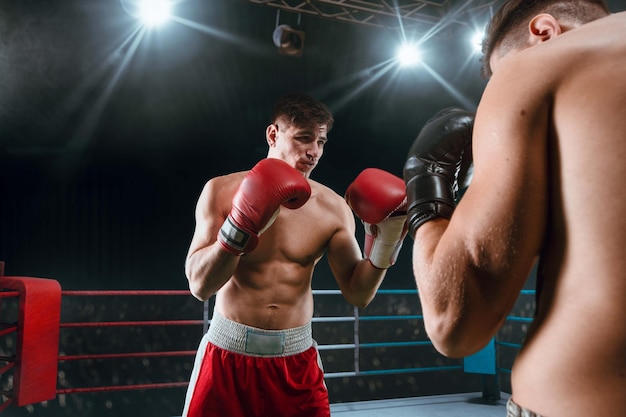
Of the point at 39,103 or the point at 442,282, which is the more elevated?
the point at 39,103

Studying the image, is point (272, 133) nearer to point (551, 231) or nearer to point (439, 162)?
point (439, 162)

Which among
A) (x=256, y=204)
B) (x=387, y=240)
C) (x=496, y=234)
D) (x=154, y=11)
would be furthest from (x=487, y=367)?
(x=154, y=11)

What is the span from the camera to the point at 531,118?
1.61ft

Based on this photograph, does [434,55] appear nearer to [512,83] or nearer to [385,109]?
[385,109]

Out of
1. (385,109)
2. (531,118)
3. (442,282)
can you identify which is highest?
(385,109)

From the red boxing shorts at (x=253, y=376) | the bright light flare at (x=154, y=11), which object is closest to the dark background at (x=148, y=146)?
the bright light flare at (x=154, y=11)

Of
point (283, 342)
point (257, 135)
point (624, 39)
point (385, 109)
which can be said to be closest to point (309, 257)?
point (283, 342)

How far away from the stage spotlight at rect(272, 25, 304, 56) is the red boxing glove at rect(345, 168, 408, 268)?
9.33 ft

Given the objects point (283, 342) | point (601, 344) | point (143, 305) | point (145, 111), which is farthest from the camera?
point (145, 111)

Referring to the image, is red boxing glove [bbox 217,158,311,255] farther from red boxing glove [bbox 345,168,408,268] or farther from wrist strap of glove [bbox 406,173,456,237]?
wrist strap of glove [bbox 406,173,456,237]

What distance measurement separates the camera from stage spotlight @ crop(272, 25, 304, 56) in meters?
3.99

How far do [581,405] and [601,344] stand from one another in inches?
2.6

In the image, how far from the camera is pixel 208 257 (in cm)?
132

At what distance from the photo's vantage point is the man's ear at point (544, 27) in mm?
620
